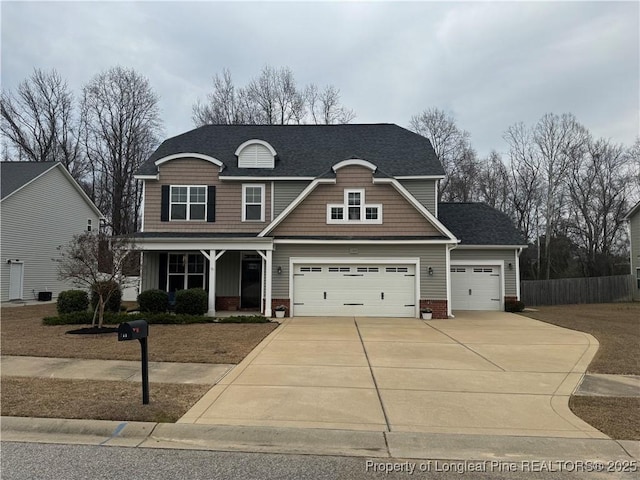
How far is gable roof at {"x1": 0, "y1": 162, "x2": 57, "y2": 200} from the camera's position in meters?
23.0

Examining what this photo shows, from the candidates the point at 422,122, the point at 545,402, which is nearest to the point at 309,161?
the point at 545,402

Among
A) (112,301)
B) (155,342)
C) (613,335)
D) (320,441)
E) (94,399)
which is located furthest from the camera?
(112,301)

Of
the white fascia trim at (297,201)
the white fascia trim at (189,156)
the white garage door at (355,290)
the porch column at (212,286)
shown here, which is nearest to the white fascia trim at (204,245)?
the porch column at (212,286)

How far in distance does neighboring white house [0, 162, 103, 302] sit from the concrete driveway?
60.7ft

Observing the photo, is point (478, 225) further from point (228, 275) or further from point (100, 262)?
point (100, 262)

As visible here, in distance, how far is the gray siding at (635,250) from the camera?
27.3 metres

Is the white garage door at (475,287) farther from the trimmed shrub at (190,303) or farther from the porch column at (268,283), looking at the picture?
the trimmed shrub at (190,303)

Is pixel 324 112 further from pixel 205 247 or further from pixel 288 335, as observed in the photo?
pixel 288 335

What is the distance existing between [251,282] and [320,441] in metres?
14.1

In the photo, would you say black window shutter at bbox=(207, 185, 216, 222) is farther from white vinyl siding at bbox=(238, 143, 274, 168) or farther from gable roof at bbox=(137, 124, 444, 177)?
white vinyl siding at bbox=(238, 143, 274, 168)

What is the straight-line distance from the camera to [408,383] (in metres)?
7.14

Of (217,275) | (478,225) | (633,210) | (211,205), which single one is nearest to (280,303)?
(217,275)

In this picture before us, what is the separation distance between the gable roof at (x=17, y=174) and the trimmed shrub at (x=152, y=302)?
40.3 ft

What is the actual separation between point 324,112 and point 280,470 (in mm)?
34916
